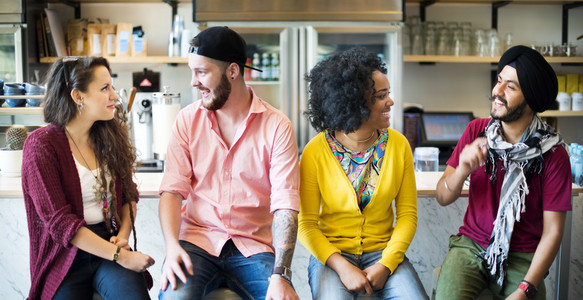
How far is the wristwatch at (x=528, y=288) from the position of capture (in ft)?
5.19

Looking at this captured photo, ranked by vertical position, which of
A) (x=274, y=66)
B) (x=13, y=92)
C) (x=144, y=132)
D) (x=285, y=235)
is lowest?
(x=285, y=235)

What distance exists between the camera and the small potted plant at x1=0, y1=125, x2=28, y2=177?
88.5 inches

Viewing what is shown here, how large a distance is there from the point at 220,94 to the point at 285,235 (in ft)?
1.55

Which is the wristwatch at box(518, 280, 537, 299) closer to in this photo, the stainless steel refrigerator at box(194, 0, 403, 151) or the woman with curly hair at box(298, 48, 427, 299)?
the woman with curly hair at box(298, 48, 427, 299)

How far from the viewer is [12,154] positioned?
7.38 ft

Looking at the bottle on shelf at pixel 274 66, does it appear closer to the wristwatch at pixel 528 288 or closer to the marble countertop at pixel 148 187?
the marble countertop at pixel 148 187

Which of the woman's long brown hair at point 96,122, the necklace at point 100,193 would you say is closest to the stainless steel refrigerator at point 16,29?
the woman's long brown hair at point 96,122

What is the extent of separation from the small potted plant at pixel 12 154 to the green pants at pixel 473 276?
1716mm

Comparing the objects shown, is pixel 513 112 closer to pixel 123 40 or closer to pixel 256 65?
pixel 256 65

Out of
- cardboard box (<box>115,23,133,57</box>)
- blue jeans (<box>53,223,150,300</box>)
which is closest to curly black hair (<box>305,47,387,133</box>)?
blue jeans (<box>53,223,150,300</box>)

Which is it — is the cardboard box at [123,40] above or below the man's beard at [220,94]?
above

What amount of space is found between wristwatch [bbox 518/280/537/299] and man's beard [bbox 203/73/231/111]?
3.41 feet

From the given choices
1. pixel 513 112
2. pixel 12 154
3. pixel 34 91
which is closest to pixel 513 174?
pixel 513 112

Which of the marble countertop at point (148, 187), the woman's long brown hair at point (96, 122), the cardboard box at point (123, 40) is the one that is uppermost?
the cardboard box at point (123, 40)
